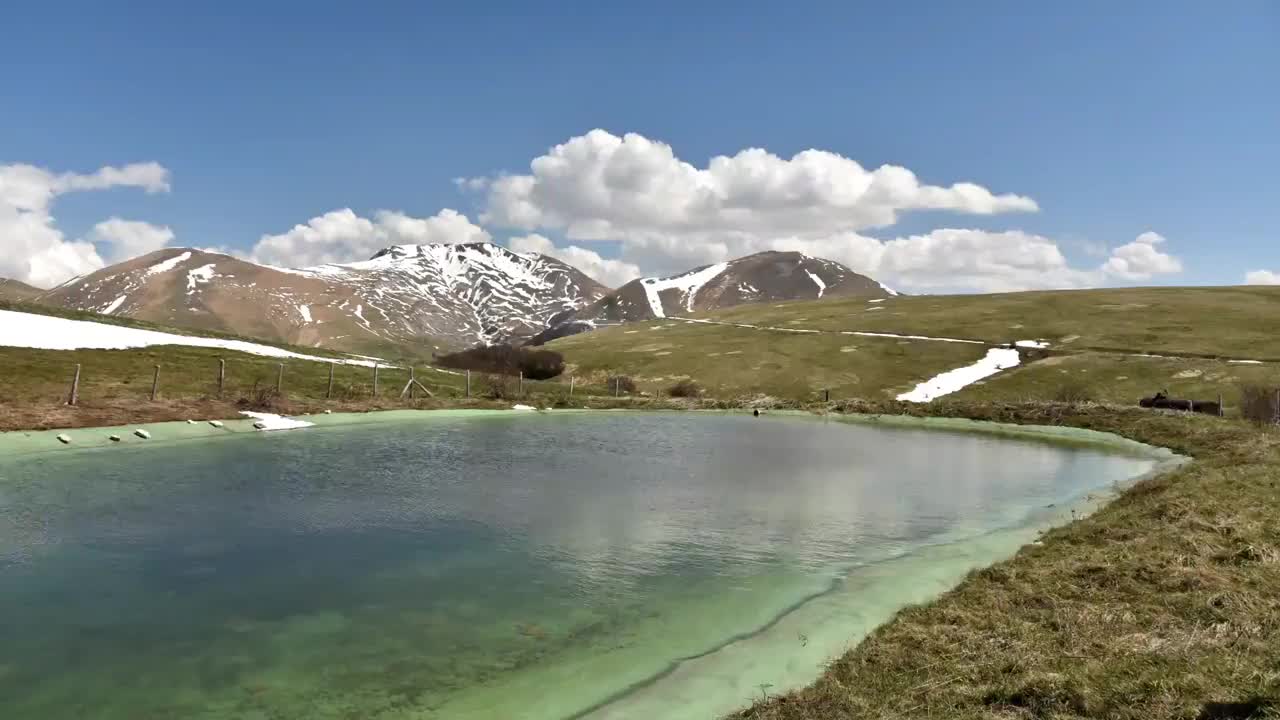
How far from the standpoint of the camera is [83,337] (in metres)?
79.6

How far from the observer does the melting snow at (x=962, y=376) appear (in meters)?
102

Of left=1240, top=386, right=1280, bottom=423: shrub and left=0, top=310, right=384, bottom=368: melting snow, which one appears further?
left=0, top=310, right=384, bottom=368: melting snow

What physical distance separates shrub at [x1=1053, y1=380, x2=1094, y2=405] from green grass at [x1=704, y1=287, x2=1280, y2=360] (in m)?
27.3

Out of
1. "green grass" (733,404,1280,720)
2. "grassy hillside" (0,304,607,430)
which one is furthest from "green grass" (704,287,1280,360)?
"green grass" (733,404,1280,720)

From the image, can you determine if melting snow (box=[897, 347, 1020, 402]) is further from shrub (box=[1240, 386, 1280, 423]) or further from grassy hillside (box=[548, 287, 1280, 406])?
shrub (box=[1240, 386, 1280, 423])

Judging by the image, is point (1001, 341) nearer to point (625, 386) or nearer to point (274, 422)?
point (625, 386)

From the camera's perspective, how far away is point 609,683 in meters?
13.7

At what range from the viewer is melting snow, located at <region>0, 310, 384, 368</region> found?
243ft

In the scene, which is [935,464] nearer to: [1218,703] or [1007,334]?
[1218,703]

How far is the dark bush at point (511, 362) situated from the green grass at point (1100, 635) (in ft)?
365

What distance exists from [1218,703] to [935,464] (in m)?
38.4

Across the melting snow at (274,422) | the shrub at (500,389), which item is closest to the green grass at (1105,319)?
the shrub at (500,389)

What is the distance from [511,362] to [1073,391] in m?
90.0

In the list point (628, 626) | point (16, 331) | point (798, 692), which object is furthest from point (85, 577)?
point (16, 331)
